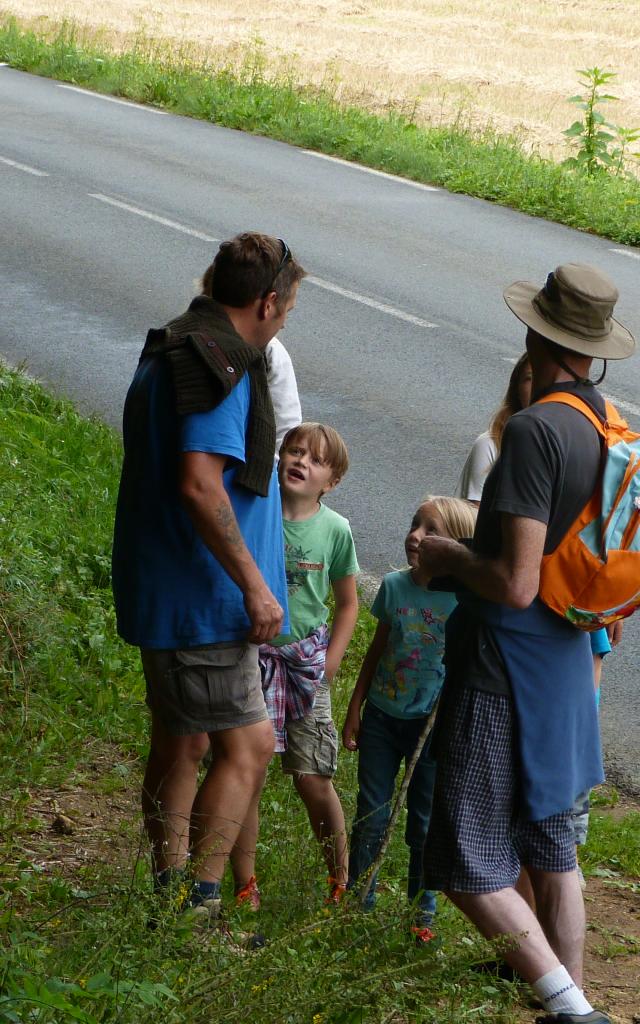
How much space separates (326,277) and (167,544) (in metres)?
8.66

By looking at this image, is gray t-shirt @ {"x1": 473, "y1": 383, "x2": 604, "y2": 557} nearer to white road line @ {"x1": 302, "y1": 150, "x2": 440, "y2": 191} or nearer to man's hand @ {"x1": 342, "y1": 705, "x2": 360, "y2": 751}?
man's hand @ {"x1": 342, "y1": 705, "x2": 360, "y2": 751}

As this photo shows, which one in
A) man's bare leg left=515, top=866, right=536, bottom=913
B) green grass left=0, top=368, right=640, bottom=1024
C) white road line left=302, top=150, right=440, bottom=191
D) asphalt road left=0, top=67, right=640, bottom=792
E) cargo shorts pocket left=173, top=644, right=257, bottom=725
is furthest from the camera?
white road line left=302, top=150, right=440, bottom=191

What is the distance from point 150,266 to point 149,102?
8.75 m

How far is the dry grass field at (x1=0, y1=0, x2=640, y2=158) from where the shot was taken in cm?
2239

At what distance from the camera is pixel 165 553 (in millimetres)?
3568

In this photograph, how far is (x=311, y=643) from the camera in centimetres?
424

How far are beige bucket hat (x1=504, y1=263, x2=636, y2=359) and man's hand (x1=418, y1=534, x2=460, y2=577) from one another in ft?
1.92

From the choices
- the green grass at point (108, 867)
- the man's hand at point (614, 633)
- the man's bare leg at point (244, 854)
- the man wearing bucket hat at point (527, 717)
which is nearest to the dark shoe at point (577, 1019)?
the man wearing bucket hat at point (527, 717)

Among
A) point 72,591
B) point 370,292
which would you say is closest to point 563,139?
point 370,292

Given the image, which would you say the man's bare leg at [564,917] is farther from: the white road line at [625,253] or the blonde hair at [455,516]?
the white road line at [625,253]

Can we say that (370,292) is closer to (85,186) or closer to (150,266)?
(150,266)

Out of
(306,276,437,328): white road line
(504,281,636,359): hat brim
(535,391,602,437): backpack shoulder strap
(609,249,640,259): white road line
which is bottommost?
(306,276,437,328): white road line

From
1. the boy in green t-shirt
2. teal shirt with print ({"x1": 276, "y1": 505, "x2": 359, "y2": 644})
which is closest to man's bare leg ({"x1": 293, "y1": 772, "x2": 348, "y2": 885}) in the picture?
the boy in green t-shirt

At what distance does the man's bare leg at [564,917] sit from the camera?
3.41 m
